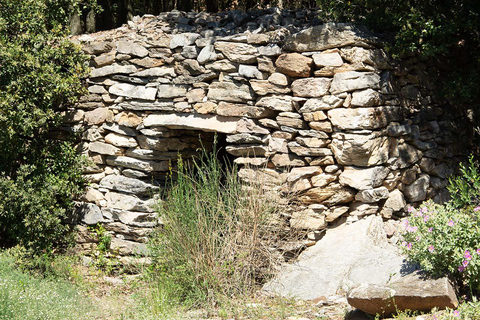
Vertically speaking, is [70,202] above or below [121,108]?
below

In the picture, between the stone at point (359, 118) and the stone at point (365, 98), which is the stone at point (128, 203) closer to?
the stone at point (359, 118)

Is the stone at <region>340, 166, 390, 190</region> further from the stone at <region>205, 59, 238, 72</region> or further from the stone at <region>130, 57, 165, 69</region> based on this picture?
the stone at <region>130, 57, 165, 69</region>

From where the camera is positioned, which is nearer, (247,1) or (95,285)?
(95,285)

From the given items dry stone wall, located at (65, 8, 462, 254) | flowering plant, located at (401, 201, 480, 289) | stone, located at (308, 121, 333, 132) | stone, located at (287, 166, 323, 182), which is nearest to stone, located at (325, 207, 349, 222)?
dry stone wall, located at (65, 8, 462, 254)

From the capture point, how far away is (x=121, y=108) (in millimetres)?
6273

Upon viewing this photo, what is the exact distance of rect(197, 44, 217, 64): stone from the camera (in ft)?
18.9

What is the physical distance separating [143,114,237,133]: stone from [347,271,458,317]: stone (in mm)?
2464

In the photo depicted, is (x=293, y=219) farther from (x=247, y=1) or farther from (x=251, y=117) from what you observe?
(x=247, y=1)

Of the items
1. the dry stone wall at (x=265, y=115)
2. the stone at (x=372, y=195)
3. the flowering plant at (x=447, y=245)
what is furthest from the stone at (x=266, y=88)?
the flowering plant at (x=447, y=245)

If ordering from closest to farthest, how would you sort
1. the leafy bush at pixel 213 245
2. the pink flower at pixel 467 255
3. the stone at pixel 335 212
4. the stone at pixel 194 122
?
the pink flower at pixel 467 255 → the leafy bush at pixel 213 245 → the stone at pixel 335 212 → the stone at pixel 194 122

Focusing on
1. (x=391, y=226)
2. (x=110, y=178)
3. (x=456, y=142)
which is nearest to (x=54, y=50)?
(x=110, y=178)

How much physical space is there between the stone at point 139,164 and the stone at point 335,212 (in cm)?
218

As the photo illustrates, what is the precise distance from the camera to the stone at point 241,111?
18.3 ft

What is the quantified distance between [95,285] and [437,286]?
383 centimetres
